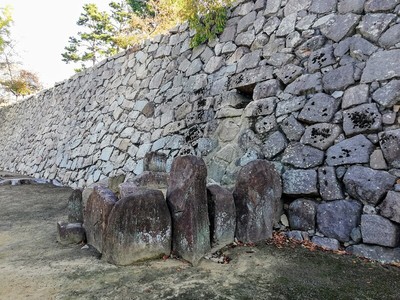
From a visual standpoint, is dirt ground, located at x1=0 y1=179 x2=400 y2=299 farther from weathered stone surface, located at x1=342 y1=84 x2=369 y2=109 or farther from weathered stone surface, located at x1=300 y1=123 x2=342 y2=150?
weathered stone surface, located at x1=342 y1=84 x2=369 y2=109

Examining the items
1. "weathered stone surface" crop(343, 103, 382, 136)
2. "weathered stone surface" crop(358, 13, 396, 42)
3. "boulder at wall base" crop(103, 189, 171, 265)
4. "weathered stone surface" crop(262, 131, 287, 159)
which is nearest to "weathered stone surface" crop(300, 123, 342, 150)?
"weathered stone surface" crop(343, 103, 382, 136)

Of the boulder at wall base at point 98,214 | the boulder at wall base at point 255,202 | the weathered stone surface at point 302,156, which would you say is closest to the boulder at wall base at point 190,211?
the boulder at wall base at point 255,202

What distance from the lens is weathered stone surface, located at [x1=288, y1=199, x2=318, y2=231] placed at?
2939 millimetres

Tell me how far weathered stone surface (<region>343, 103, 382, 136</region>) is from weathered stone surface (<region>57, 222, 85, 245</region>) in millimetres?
3094

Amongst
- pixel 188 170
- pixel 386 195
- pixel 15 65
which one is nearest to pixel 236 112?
pixel 188 170

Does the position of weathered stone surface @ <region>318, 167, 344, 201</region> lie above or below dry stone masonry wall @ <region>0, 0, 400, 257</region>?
below

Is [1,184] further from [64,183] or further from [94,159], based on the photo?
[94,159]

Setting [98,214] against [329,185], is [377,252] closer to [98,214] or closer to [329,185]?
[329,185]

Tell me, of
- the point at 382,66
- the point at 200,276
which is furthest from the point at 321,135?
the point at 200,276

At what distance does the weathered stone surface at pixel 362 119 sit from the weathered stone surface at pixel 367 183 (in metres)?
0.40

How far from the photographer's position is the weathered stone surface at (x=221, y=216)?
2.71 m

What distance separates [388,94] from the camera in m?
2.73

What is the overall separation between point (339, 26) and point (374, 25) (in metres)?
0.40

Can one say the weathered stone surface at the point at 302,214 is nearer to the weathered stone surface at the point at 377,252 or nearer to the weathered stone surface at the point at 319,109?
the weathered stone surface at the point at 377,252
